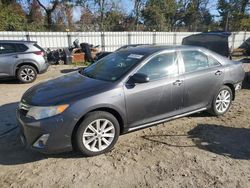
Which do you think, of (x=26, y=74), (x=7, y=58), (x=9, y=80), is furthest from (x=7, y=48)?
(x=9, y=80)

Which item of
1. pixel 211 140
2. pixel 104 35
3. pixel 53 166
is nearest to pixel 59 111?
pixel 53 166

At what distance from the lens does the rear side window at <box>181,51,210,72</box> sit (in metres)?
4.78

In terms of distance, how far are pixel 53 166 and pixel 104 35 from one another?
14.6m

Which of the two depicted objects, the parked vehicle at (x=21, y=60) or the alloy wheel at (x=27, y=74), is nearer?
the parked vehicle at (x=21, y=60)

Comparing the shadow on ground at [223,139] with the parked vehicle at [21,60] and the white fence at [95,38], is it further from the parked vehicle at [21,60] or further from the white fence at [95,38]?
the white fence at [95,38]

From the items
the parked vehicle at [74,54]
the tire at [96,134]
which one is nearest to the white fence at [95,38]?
the parked vehicle at [74,54]

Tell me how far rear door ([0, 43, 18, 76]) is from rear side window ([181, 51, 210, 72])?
20.6 ft

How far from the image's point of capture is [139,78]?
399 centimetres

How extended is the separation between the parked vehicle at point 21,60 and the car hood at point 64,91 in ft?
16.8

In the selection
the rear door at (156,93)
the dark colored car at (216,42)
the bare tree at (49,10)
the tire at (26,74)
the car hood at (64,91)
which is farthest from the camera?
the bare tree at (49,10)

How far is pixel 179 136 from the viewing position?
4512 mm

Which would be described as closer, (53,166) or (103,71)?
(53,166)

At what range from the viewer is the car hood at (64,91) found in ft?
12.0

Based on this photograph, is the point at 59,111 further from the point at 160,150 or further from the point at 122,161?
the point at 160,150
